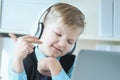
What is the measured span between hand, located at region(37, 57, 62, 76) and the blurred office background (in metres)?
0.13

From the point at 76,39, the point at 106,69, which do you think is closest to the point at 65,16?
the point at 76,39

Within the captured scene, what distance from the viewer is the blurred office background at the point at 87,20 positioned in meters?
0.87

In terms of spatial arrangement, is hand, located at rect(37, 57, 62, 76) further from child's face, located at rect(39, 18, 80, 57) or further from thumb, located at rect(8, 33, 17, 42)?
thumb, located at rect(8, 33, 17, 42)

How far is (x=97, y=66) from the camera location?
0.46 meters

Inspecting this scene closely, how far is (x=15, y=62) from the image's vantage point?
Result: 0.83 meters

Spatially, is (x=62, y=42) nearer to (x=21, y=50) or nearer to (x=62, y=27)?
(x=62, y=27)

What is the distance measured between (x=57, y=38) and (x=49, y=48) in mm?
51

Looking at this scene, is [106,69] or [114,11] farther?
[114,11]

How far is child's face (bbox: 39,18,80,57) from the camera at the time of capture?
0.83 m

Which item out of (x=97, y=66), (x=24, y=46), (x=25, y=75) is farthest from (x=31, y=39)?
(x=97, y=66)

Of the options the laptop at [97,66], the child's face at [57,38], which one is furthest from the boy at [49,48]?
the laptop at [97,66]

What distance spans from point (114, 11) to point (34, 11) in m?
0.33

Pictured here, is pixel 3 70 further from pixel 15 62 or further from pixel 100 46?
pixel 100 46

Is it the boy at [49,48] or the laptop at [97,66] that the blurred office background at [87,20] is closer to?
the boy at [49,48]
